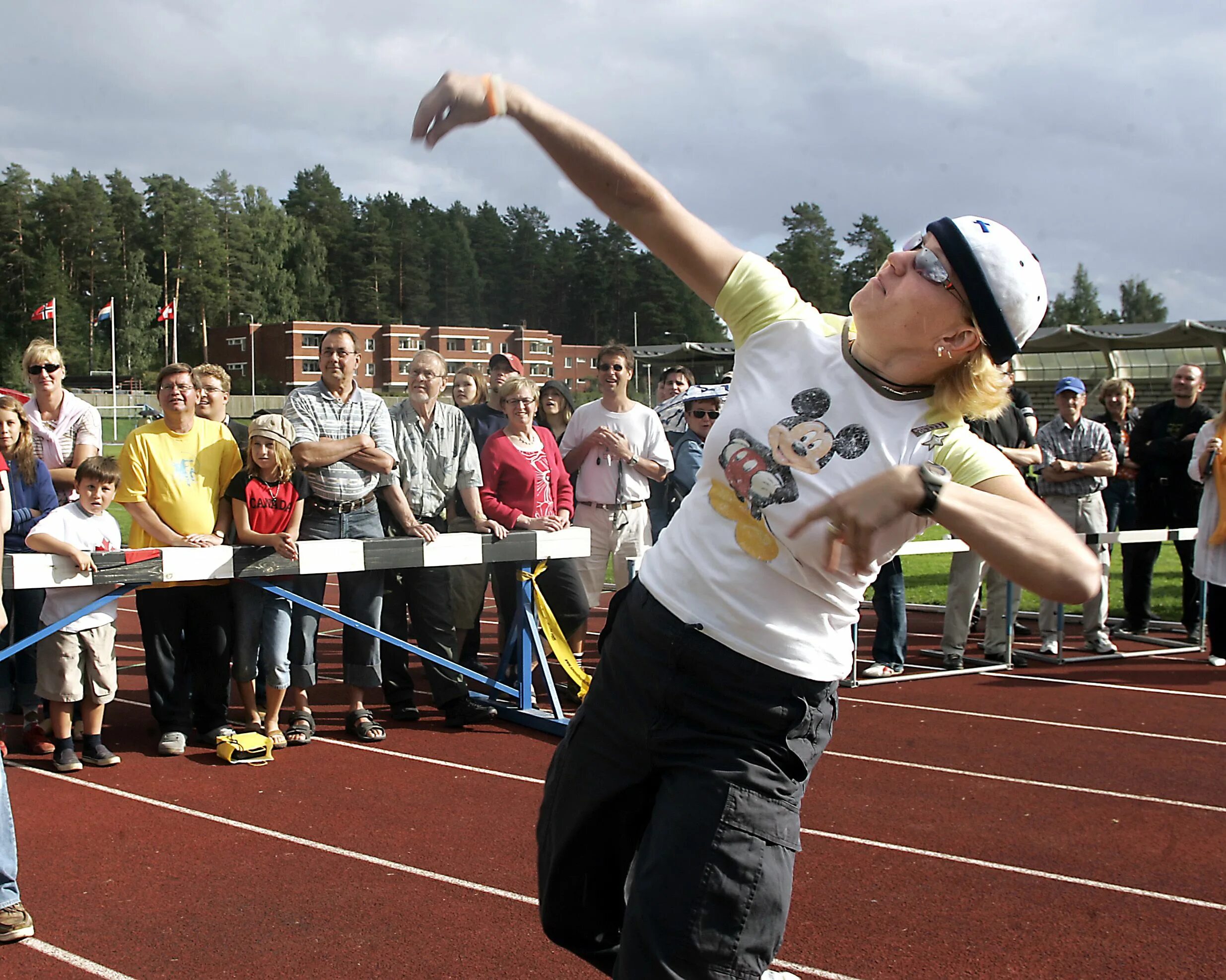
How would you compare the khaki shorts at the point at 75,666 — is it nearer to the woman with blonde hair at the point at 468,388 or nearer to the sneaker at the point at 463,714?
the sneaker at the point at 463,714

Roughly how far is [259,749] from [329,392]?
2.12m

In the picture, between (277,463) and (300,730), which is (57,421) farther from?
(300,730)

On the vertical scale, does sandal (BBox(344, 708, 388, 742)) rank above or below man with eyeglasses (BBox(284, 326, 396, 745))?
below

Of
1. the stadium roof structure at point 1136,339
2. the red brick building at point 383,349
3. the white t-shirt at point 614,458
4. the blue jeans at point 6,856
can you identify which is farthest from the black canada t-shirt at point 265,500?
the red brick building at point 383,349

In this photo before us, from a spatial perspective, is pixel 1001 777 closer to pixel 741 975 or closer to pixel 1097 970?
pixel 1097 970

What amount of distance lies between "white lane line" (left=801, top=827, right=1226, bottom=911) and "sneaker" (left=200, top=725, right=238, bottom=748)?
3.27 meters

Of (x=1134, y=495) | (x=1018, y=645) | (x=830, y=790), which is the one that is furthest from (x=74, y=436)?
(x=1134, y=495)

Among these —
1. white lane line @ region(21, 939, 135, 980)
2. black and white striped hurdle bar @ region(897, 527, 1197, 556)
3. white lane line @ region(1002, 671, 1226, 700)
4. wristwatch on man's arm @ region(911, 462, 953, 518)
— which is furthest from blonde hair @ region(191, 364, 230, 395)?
wristwatch on man's arm @ region(911, 462, 953, 518)

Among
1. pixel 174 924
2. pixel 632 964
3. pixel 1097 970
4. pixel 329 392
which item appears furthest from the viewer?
pixel 329 392

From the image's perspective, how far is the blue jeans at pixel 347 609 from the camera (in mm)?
6488

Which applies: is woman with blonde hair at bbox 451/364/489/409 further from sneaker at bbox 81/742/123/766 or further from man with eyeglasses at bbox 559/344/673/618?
sneaker at bbox 81/742/123/766

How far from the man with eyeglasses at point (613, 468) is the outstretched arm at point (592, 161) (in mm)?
5846

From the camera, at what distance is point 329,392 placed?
6.76m

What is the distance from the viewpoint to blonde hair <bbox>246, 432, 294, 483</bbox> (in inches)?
248
